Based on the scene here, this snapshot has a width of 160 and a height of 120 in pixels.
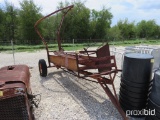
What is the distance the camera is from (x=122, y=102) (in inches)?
148

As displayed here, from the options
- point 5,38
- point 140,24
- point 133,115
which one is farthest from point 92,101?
point 140,24

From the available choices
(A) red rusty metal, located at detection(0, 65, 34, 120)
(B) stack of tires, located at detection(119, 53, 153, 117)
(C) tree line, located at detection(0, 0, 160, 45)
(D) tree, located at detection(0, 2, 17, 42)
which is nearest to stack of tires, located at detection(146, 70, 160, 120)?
(B) stack of tires, located at detection(119, 53, 153, 117)

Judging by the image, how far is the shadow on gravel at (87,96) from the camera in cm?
363

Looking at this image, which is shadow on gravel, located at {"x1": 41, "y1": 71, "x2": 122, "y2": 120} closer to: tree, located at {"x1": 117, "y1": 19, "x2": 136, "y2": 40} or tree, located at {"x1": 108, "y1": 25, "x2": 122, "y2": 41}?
tree, located at {"x1": 108, "y1": 25, "x2": 122, "y2": 41}

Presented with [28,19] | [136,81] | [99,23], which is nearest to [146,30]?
[99,23]

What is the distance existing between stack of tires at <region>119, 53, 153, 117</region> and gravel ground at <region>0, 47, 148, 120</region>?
14.6 inches

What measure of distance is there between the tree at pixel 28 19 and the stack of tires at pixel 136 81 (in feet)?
70.8

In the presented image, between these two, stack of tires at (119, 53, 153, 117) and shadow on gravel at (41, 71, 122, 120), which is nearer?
stack of tires at (119, 53, 153, 117)

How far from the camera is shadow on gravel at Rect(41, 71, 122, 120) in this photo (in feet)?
11.9

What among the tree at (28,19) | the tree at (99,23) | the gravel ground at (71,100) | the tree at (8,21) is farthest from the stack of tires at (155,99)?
the tree at (99,23)

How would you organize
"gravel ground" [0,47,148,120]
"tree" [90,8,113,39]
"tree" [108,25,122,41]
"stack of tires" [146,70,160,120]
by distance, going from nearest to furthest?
"stack of tires" [146,70,160,120]
"gravel ground" [0,47,148,120]
"tree" [90,8,113,39]
"tree" [108,25,122,41]

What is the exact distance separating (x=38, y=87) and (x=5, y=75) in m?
2.09

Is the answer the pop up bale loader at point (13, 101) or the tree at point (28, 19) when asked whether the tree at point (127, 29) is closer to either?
the tree at point (28, 19)

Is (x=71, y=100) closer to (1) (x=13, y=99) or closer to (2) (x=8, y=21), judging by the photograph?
(1) (x=13, y=99)
